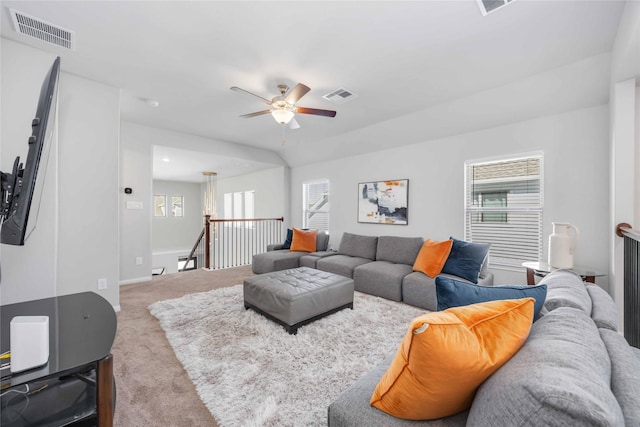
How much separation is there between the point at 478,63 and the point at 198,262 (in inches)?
311

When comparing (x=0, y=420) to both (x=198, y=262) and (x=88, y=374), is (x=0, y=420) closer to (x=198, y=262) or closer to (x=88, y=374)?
(x=88, y=374)

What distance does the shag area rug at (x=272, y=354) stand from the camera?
1.56 metres

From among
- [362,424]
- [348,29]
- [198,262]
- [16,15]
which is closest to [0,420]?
[362,424]

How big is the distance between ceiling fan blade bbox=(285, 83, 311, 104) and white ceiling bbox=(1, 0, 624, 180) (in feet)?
0.90

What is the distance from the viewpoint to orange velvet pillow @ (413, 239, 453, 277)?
10.7 feet

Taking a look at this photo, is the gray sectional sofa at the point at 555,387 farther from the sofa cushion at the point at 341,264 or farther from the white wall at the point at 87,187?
the white wall at the point at 87,187

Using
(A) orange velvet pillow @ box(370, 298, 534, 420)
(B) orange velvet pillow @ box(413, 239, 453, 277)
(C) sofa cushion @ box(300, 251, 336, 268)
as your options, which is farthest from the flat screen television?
(C) sofa cushion @ box(300, 251, 336, 268)

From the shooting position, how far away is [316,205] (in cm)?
609

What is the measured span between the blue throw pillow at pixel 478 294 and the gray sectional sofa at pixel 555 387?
90 millimetres

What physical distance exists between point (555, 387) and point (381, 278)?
2.97m

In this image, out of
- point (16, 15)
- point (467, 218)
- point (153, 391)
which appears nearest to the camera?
point (153, 391)

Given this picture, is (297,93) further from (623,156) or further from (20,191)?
(623,156)

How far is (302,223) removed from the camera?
6.36 metres

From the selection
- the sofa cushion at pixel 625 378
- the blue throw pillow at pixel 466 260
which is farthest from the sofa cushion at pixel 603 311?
the blue throw pillow at pixel 466 260
